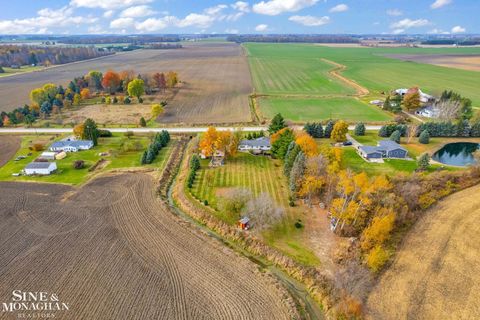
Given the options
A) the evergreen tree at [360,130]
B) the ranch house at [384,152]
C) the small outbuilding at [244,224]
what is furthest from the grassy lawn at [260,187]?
the evergreen tree at [360,130]

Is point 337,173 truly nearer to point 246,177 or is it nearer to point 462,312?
point 246,177

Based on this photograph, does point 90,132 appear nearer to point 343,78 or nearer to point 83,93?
point 83,93

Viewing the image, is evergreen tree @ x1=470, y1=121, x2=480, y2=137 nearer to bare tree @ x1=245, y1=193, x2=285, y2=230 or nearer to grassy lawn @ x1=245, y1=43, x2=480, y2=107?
grassy lawn @ x1=245, y1=43, x2=480, y2=107

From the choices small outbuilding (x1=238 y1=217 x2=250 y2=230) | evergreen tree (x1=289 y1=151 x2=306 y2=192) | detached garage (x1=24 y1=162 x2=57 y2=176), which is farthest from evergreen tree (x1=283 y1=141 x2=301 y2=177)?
detached garage (x1=24 y1=162 x2=57 y2=176)

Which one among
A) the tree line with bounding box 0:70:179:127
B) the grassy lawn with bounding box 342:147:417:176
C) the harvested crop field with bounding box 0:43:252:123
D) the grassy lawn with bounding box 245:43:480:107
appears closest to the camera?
the grassy lawn with bounding box 342:147:417:176

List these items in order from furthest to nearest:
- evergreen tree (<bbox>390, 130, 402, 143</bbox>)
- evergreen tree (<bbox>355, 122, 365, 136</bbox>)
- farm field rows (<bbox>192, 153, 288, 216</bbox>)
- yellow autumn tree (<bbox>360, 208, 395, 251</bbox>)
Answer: evergreen tree (<bbox>355, 122, 365, 136</bbox>)
evergreen tree (<bbox>390, 130, 402, 143</bbox>)
farm field rows (<bbox>192, 153, 288, 216</bbox>)
yellow autumn tree (<bbox>360, 208, 395, 251</bbox>)

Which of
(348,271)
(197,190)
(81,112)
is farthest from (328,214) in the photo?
(81,112)

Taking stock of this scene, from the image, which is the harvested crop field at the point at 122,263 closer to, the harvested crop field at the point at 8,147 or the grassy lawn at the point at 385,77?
the harvested crop field at the point at 8,147
